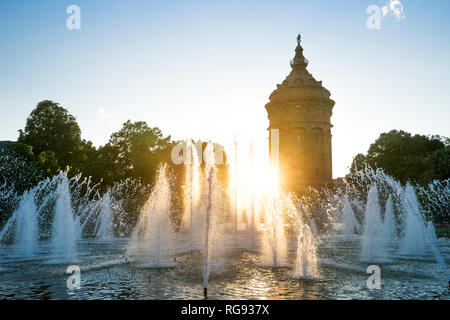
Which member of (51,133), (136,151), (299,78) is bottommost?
(136,151)

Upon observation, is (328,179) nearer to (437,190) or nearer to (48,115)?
(437,190)

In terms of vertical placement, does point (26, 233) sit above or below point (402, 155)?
below

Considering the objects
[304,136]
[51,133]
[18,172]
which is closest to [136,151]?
[51,133]

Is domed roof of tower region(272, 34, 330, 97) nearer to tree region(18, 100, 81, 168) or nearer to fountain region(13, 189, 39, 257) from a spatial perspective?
tree region(18, 100, 81, 168)

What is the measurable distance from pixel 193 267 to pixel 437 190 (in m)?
30.3

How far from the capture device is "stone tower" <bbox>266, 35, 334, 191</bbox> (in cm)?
4647

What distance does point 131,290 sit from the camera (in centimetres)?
775

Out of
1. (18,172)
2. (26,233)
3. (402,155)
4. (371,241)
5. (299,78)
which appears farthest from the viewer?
(402,155)

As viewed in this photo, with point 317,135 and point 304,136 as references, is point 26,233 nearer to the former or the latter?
point 304,136

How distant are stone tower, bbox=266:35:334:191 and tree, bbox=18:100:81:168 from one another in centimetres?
2455

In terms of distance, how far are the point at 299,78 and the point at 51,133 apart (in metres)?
30.0

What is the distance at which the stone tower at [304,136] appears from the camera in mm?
46469

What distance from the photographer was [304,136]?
4675 cm
